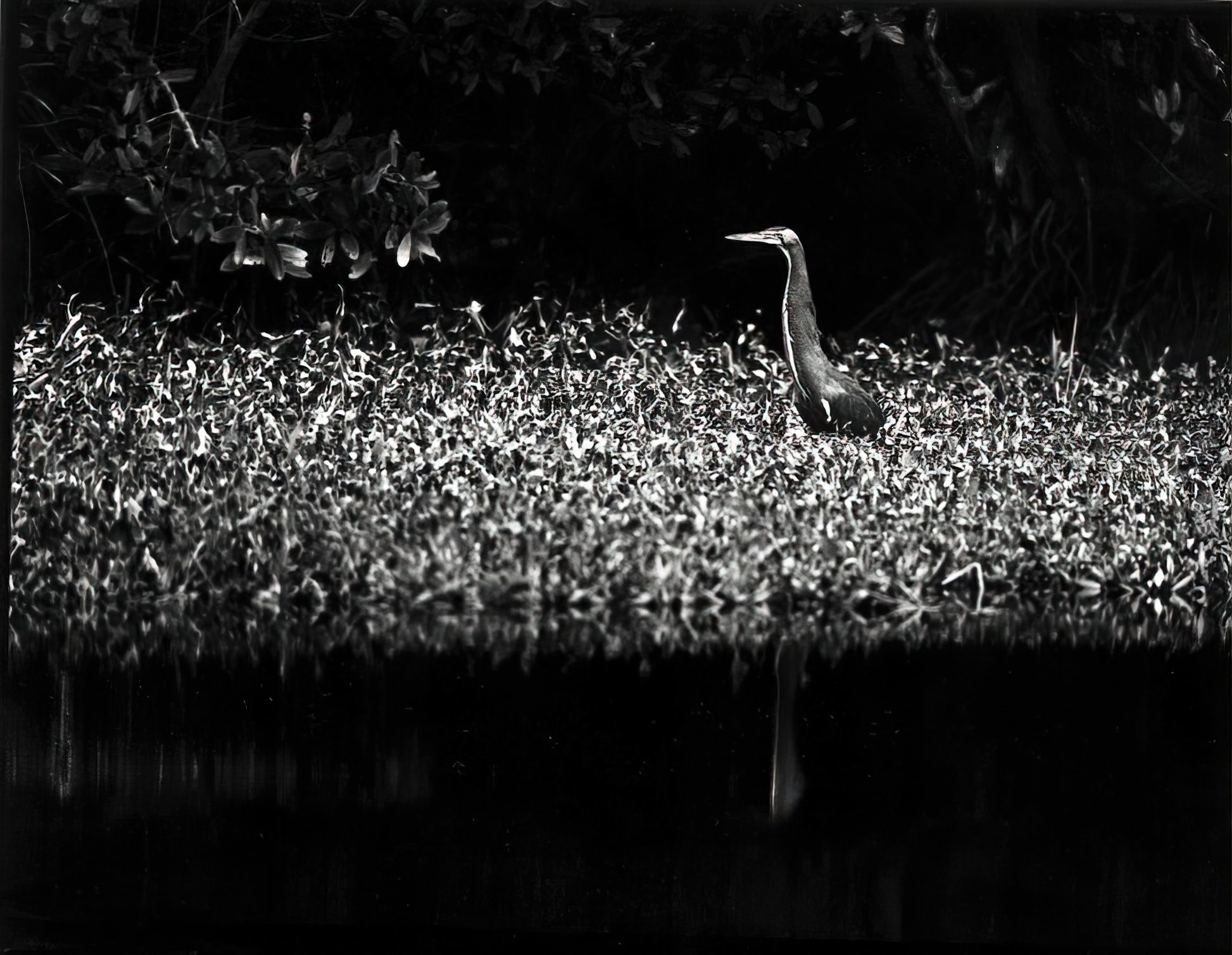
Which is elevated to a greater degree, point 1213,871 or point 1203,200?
point 1203,200

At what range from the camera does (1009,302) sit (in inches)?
85.9

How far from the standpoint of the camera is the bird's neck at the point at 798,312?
2.16m

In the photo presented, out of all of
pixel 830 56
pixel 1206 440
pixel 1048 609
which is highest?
pixel 830 56

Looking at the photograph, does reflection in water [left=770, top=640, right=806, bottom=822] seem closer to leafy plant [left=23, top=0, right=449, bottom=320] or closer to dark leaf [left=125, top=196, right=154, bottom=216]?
leafy plant [left=23, top=0, right=449, bottom=320]

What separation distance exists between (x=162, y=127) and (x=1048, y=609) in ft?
6.90

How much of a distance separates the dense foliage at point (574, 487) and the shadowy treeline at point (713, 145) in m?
0.12

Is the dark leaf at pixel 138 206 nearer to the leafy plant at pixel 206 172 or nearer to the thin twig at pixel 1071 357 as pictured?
the leafy plant at pixel 206 172

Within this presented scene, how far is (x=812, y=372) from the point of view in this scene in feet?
7.12

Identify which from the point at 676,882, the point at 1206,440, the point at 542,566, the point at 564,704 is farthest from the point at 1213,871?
the point at 542,566

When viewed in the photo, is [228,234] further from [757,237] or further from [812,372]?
[812,372]

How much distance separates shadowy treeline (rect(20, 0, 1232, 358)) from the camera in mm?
2170

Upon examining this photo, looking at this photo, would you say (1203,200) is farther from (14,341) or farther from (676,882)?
(14,341)

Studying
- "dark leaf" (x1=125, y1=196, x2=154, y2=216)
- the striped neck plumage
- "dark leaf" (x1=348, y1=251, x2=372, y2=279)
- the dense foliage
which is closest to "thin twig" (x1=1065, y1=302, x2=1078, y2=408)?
the dense foliage

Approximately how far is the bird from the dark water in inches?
19.0
